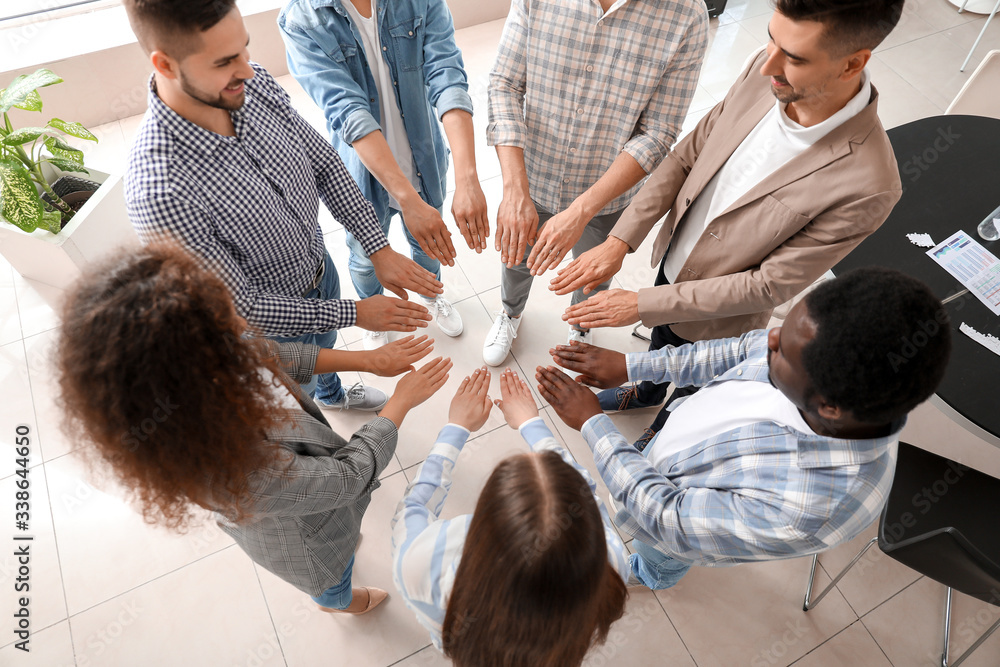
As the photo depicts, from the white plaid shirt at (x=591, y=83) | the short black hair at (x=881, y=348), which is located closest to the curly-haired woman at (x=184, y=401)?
the short black hair at (x=881, y=348)

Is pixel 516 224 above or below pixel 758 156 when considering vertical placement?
below

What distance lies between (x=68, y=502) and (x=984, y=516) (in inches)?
137

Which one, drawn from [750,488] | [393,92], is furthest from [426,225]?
[750,488]

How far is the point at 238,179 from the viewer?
4.87 ft

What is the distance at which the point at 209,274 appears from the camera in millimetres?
1183

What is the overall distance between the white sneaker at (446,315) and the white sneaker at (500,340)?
17cm

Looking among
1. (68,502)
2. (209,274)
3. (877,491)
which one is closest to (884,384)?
(877,491)

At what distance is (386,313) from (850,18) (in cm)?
142

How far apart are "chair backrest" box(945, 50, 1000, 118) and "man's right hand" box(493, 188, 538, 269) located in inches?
80.2

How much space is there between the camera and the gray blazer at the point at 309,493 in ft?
4.31

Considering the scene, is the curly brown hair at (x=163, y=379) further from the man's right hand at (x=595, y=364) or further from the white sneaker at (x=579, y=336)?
the white sneaker at (x=579, y=336)

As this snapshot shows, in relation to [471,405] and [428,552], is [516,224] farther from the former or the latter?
[428,552]

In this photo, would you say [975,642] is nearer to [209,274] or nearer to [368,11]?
[209,274]

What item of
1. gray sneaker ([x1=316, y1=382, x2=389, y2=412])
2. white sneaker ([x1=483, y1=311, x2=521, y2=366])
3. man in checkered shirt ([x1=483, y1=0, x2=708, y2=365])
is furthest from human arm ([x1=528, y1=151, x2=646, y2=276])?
gray sneaker ([x1=316, y1=382, x2=389, y2=412])
